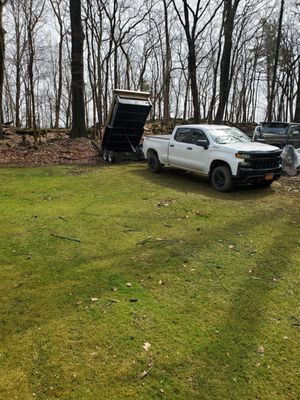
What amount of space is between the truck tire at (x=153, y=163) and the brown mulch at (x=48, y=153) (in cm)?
262

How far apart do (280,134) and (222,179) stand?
6.64m

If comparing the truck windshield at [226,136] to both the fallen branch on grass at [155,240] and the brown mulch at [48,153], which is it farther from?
the brown mulch at [48,153]

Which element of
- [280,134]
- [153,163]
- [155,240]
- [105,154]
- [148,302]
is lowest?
[148,302]

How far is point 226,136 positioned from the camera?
10281 millimetres

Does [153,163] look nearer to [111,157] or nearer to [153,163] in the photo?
[153,163]

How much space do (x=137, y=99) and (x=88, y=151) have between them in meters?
4.27

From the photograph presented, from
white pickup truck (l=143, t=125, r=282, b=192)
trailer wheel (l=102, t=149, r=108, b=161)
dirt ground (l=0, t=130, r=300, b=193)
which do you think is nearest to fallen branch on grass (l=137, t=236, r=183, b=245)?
white pickup truck (l=143, t=125, r=282, b=192)

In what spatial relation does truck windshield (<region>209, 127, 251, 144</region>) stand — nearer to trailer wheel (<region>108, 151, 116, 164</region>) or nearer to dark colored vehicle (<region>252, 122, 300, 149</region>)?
dark colored vehicle (<region>252, 122, 300, 149</region>)

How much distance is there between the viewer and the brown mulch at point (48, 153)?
1379 cm

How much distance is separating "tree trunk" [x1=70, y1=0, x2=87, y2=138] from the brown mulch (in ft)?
2.66

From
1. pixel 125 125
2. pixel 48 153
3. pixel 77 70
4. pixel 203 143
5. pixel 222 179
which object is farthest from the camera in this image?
pixel 77 70

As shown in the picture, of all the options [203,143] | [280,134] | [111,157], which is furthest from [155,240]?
[280,134]

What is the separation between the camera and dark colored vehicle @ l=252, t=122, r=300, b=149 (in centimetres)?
1474

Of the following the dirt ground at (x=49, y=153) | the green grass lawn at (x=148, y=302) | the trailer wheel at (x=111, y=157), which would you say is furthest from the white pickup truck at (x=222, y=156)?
the trailer wheel at (x=111, y=157)
